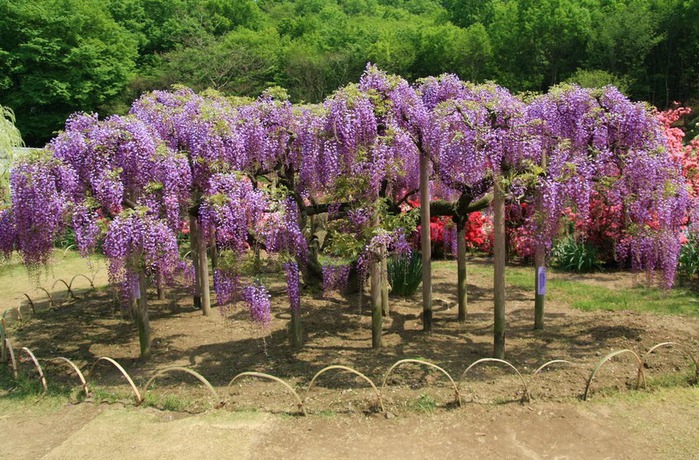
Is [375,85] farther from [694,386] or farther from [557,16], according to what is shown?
[557,16]

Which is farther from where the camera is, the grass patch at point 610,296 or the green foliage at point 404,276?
the green foliage at point 404,276

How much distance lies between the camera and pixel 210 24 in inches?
1773

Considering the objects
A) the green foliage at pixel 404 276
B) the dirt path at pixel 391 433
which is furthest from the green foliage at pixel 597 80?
the dirt path at pixel 391 433

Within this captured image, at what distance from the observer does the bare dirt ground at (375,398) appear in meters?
4.45

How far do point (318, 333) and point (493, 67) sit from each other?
3396 centimetres

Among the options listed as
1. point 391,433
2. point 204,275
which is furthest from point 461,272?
point 204,275

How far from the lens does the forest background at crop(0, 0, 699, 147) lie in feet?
101

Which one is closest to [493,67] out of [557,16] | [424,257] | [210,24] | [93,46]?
[557,16]

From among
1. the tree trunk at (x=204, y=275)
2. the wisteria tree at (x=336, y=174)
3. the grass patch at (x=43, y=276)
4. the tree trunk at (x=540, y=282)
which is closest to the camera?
the wisteria tree at (x=336, y=174)

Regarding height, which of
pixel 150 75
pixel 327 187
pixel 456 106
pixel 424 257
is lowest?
pixel 424 257

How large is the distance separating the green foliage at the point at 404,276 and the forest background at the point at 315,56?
21.7m

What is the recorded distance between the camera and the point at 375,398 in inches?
204

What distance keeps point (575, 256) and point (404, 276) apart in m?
4.05

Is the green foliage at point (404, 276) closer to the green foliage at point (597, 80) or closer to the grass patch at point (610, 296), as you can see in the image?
the grass patch at point (610, 296)
